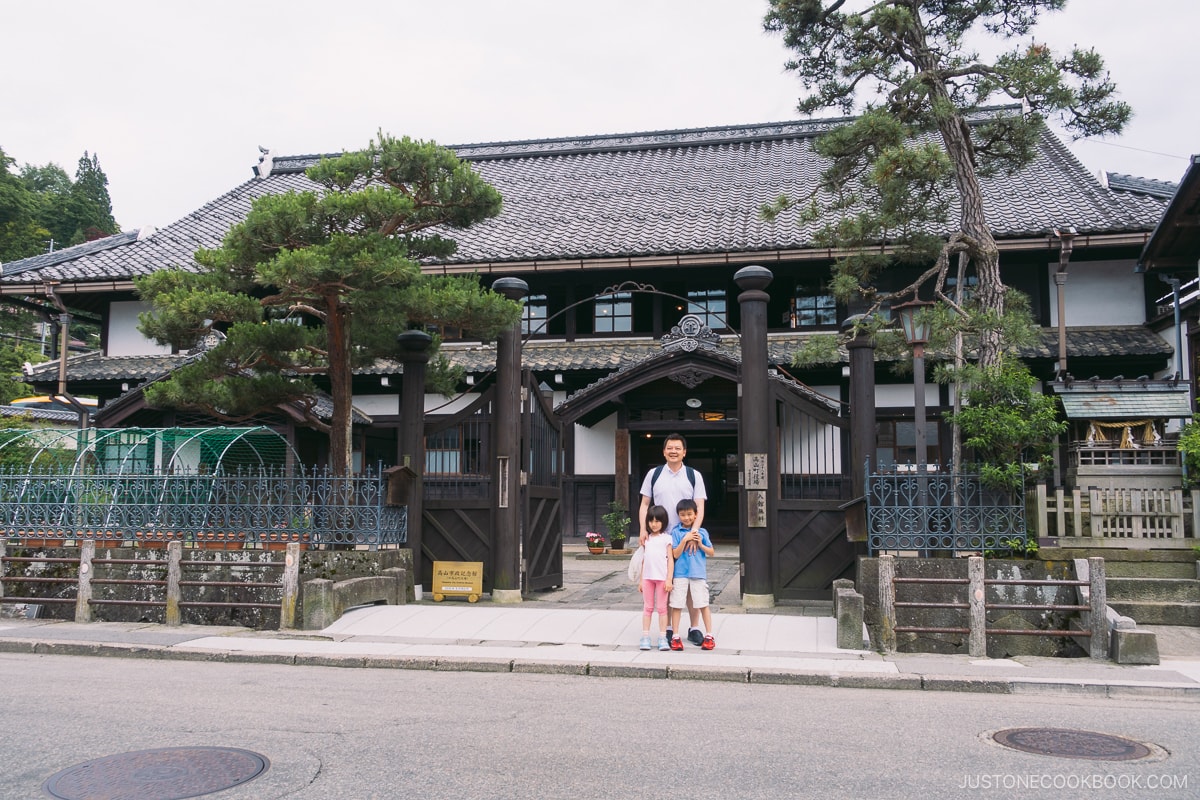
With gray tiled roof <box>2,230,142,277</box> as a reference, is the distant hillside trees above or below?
above

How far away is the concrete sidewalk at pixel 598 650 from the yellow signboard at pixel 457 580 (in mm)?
597

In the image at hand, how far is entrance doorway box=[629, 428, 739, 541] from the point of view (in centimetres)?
2291

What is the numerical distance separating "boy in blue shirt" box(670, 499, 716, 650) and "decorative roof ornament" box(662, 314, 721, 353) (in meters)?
7.13

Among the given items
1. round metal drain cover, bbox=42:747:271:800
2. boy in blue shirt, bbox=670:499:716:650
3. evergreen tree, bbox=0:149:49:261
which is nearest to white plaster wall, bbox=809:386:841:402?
boy in blue shirt, bbox=670:499:716:650

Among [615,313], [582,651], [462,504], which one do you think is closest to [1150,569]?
[582,651]

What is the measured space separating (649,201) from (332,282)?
14.4 metres

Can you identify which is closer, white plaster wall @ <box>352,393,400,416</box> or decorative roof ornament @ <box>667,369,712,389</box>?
decorative roof ornament @ <box>667,369,712,389</box>

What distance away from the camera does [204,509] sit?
11.5 m

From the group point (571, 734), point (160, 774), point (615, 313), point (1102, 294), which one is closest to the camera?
point (160, 774)

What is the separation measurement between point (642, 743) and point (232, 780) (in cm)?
238

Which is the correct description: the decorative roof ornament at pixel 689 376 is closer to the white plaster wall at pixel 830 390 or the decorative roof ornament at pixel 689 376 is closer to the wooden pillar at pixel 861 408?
the white plaster wall at pixel 830 390

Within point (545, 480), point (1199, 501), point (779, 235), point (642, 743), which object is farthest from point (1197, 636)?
point (779, 235)

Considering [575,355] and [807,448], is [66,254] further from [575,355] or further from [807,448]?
[807,448]

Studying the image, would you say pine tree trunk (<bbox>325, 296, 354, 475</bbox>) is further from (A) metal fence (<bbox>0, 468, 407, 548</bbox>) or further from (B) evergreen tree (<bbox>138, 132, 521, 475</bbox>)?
(A) metal fence (<bbox>0, 468, 407, 548</bbox>)
